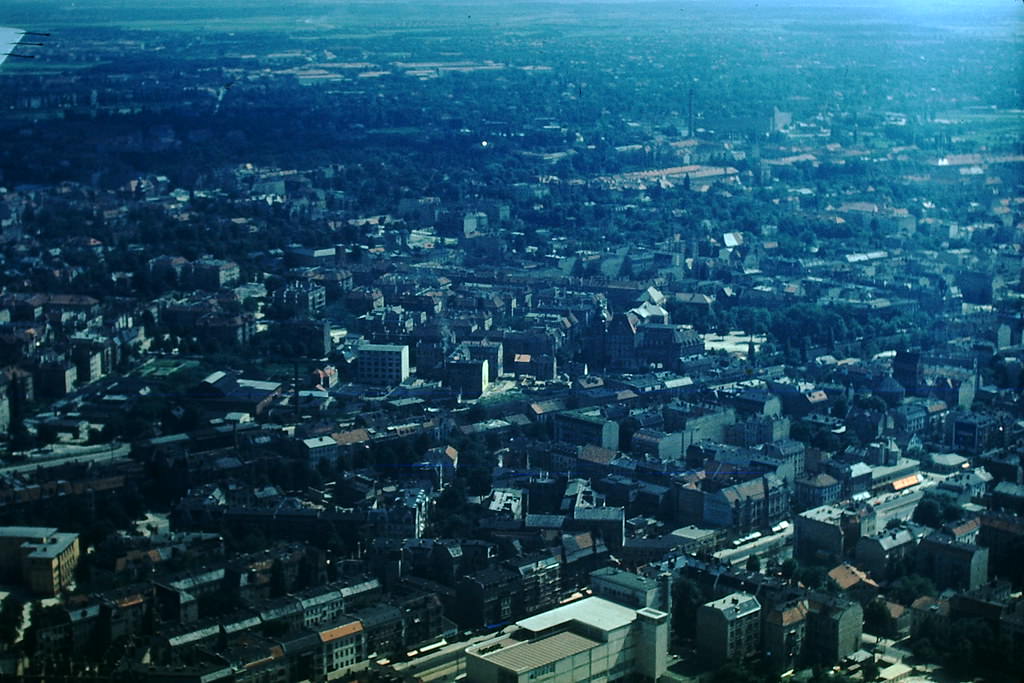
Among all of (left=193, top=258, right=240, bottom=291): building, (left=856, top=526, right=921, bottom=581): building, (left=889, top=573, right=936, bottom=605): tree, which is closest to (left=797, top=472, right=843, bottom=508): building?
(left=856, top=526, right=921, bottom=581): building

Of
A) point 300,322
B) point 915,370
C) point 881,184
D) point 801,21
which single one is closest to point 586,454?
point 915,370

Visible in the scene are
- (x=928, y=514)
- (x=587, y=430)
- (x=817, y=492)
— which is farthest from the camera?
(x=587, y=430)

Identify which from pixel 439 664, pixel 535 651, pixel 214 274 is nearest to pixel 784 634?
pixel 535 651

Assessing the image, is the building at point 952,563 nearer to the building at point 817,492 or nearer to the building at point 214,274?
the building at point 817,492

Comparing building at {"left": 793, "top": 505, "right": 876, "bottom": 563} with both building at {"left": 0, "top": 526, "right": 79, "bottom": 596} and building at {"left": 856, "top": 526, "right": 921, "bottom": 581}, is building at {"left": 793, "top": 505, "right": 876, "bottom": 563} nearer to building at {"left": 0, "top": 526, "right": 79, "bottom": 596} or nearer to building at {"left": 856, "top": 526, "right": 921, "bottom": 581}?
building at {"left": 856, "top": 526, "right": 921, "bottom": 581}

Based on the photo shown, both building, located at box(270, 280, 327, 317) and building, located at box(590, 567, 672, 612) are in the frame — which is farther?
building, located at box(270, 280, 327, 317)

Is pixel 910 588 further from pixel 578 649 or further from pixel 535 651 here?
pixel 535 651

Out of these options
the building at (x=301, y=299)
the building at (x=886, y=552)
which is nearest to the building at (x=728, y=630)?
the building at (x=886, y=552)
